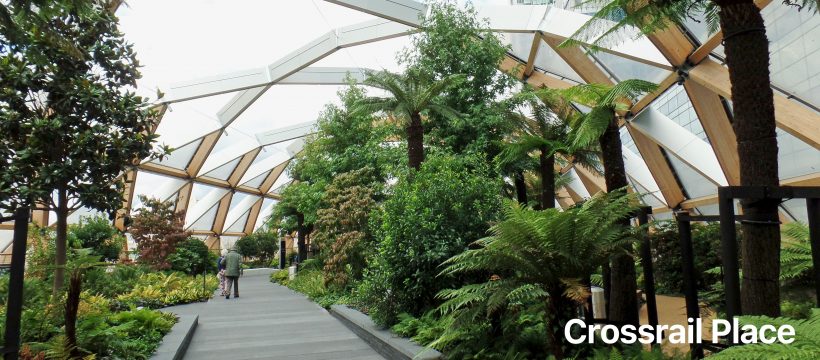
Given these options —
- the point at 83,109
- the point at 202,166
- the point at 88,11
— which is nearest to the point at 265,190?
the point at 202,166

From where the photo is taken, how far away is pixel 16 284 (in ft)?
11.8

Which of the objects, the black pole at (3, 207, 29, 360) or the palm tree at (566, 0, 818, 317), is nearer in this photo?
the palm tree at (566, 0, 818, 317)

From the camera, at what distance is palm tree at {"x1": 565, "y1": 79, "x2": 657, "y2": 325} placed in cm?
528

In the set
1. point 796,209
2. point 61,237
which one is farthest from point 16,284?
point 796,209

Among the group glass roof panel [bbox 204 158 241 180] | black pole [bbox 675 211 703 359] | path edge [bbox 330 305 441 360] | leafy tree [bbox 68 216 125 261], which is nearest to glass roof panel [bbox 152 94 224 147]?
leafy tree [bbox 68 216 125 261]

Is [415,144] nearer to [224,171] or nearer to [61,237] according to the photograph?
[61,237]

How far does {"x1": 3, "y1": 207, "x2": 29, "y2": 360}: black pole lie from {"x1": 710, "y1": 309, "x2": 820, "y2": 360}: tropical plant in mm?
4099

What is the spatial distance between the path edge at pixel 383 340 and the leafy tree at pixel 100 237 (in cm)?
1107

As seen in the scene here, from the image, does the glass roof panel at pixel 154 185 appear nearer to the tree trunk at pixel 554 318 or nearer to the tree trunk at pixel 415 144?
the tree trunk at pixel 415 144

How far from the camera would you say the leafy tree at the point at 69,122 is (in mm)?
6922

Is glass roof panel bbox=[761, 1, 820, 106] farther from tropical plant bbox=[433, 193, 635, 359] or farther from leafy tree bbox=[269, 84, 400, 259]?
leafy tree bbox=[269, 84, 400, 259]

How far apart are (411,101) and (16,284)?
23.0 ft

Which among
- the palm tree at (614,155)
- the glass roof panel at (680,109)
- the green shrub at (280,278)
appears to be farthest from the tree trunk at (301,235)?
the palm tree at (614,155)

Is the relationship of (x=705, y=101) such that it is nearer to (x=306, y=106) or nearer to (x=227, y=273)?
(x=227, y=273)
